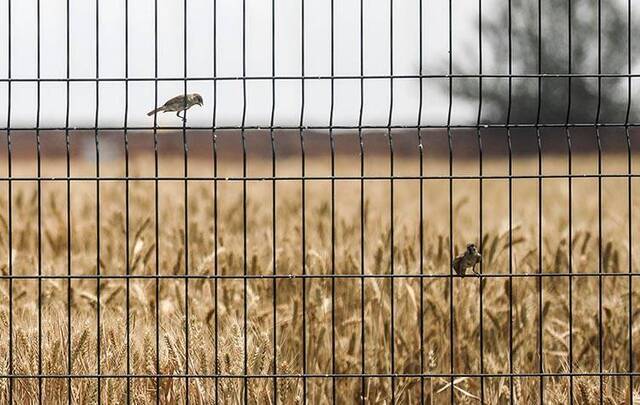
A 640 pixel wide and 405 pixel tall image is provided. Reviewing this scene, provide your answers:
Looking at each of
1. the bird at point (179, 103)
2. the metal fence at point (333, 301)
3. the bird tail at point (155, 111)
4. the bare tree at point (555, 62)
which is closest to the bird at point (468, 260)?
the metal fence at point (333, 301)

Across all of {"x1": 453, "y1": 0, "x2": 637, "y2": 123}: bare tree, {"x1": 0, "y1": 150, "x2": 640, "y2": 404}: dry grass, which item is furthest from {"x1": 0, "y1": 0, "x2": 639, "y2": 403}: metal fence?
{"x1": 453, "y1": 0, "x2": 637, "y2": 123}: bare tree

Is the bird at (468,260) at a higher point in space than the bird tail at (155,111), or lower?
lower

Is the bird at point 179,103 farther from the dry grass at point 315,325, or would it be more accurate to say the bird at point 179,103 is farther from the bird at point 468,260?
the bird at point 468,260

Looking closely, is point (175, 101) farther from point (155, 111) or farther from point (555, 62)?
point (555, 62)

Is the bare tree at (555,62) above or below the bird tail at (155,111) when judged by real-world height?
above

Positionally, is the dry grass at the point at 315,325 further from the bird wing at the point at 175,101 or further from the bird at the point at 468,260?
the bird wing at the point at 175,101

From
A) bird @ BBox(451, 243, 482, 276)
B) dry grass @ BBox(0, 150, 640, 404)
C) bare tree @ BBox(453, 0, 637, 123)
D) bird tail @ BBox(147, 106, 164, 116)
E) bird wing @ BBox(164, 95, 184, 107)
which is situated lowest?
dry grass @ BBox(0, 150, 640, 404)

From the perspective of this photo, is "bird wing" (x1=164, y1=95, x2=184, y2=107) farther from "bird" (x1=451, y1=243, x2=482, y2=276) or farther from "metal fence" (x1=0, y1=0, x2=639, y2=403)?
"bird" (x1=451, y1=243, x2=482, y2=276)

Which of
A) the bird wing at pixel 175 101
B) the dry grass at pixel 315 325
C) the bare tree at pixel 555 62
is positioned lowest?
the dry grass at pixel 315 325

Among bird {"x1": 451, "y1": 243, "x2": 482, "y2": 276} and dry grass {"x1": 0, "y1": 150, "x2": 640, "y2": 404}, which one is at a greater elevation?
bird {"x1": 451, "y1": 243, "x2": 482, "y2": 276}

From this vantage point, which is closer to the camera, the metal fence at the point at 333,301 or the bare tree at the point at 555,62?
the metal fence at the point at 333,301

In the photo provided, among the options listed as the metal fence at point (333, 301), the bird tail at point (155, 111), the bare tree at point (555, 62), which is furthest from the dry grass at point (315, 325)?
the bare tree at point (555, 62)

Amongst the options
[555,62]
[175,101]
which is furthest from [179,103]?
[555,62]

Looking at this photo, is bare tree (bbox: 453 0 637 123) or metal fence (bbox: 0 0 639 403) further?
bare tree (bbox: 453 0 637 123)
